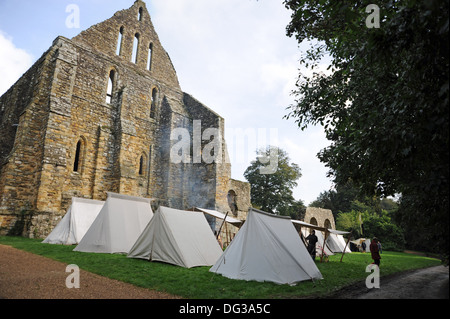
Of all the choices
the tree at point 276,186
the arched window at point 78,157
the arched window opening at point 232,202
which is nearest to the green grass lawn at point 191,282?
the arched window at point 78,157

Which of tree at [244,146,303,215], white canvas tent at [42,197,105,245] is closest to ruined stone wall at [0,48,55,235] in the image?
white canvas tent at [42,197,105,245]

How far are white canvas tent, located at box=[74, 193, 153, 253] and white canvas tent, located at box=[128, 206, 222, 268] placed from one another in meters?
1.40

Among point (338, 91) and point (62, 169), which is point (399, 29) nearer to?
point (338, 91)

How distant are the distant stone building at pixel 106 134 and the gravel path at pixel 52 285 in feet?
20.6

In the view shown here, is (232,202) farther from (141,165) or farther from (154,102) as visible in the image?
(154,102)

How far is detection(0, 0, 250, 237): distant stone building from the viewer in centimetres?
1205

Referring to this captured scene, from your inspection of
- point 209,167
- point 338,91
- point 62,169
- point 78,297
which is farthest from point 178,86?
point 78,297

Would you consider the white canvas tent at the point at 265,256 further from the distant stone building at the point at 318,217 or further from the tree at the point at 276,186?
the tree at the point at 276,186

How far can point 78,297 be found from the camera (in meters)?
4.21

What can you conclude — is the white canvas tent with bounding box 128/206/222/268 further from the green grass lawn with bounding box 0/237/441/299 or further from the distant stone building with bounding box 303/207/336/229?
the distant stone building with bounding box 303/207/336/229

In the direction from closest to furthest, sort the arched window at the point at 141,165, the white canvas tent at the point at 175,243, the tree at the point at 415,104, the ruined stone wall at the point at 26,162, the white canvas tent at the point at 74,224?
the tree at the point at 415,104, the white canvas tent at the point at 175,243, the white canvas tent at the point at 74,224, the ruined stone wall at the point at 26,162, the arched window at the point at 141,165

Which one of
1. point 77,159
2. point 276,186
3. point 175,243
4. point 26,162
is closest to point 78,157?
point 77,159

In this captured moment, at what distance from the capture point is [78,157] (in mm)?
14469

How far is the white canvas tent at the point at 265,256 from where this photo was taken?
618 centimetres
